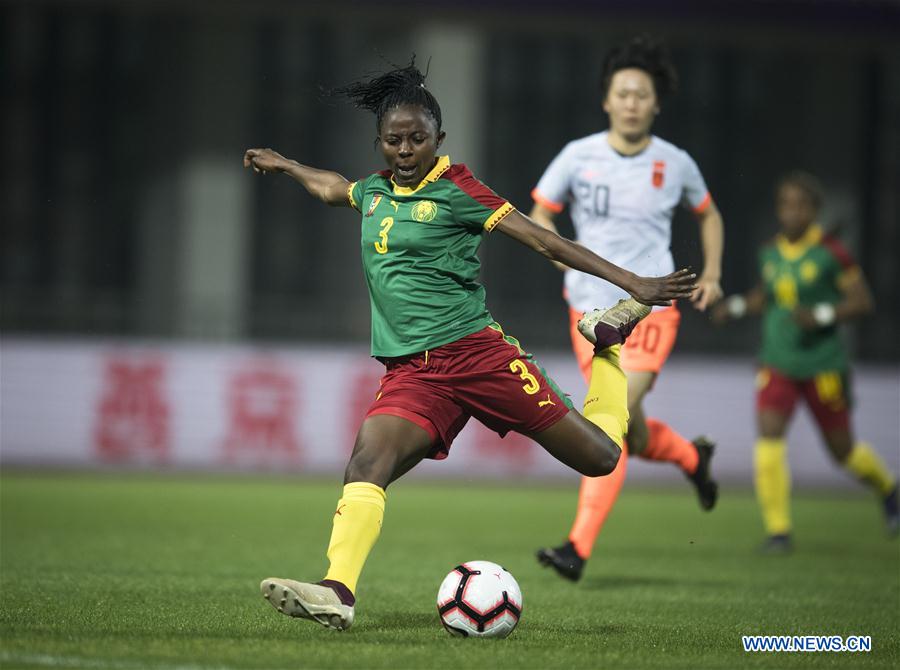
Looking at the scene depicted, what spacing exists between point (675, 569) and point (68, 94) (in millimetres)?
13874

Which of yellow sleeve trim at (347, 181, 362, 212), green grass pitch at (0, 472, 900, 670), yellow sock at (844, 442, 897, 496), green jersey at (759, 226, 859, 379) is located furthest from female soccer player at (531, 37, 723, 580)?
yellow sock at (844, 442, 897, 496)

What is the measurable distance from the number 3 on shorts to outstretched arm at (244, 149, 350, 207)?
98cm

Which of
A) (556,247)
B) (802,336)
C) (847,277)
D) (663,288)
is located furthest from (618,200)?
(847,277)

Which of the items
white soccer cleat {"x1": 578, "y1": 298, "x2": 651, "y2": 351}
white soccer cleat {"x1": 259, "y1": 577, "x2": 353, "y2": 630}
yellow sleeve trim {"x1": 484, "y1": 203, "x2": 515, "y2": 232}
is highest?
yellow sleeve trim {"x1": 484, "y1": 203, "x2": 515, "y2": 232}

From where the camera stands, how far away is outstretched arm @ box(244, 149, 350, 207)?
632 cm

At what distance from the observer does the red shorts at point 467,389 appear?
234 inches

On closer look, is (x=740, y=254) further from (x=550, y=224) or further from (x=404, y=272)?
(x=404, y=272)

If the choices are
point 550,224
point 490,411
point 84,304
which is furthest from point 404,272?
point 84,304

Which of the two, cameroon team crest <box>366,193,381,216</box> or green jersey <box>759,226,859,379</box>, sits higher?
cameroon team crest <box>366,193,381,216</box>

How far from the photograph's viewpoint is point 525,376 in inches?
239

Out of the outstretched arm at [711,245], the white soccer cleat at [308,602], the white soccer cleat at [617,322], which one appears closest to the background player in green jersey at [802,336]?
the outstretched arm at [711,245]

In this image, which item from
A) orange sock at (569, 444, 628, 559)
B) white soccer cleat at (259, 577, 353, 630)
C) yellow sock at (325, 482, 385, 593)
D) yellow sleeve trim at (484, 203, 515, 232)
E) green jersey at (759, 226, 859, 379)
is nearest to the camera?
white soccer cleat at (259, 577, 353, 630)

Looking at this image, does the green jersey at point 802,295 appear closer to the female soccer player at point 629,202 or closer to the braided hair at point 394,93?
the female soccer player at point 629,202

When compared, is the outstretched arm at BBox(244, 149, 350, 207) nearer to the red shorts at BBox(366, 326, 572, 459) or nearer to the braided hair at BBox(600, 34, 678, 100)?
the red shorts at BBox(366, 326, 572, 459)
